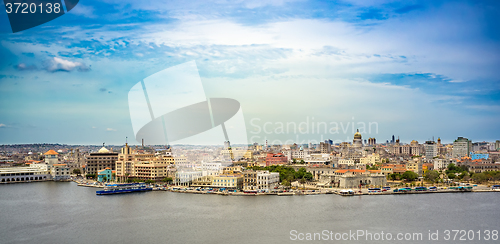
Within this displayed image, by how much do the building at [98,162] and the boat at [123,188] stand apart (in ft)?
19.3

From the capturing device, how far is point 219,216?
32.6ft

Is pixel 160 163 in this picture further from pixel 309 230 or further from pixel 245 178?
pixel 309 230

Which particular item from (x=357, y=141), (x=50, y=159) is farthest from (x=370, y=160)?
(x=50, y=159)

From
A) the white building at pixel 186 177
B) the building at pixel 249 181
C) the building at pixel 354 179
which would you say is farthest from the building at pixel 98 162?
the building at pixel 354 179

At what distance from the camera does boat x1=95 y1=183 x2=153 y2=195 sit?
14.4 meters

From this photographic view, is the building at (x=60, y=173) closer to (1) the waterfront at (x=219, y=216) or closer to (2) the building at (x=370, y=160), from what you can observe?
(1) the waterfront at (x=219, y=216)

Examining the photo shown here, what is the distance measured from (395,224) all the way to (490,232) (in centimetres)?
174

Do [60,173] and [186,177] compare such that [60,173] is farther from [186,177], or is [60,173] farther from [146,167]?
[186,177]

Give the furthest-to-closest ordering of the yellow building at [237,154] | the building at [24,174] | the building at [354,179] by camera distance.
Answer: the yellow building at [237,154] < the building at [24,174] < the building at [354,179]

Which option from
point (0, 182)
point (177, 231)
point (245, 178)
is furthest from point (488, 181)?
point (0, 182)

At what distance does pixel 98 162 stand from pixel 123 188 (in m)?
6.80

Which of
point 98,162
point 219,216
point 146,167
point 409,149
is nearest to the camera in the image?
point 219,216

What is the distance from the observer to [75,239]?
7.89 meters

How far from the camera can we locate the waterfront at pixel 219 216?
8.20 metres
